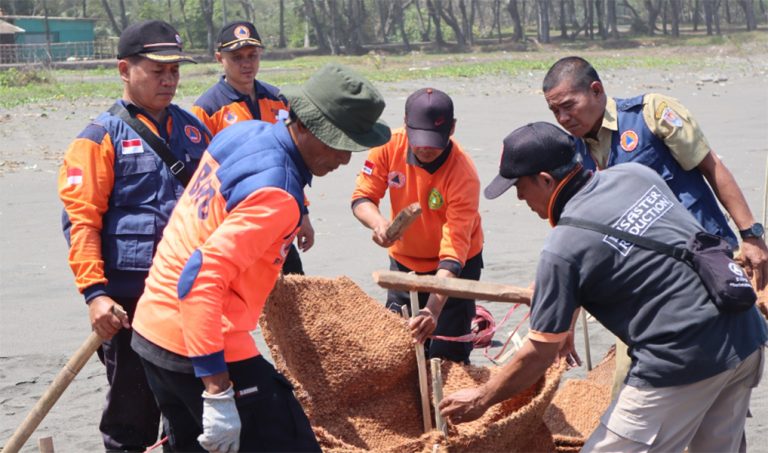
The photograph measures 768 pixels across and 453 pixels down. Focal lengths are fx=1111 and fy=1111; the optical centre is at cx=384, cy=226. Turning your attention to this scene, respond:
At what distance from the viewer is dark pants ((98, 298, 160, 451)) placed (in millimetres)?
4492

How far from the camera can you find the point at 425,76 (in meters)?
30.3

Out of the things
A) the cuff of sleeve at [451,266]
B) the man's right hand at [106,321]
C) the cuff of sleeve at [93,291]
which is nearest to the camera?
the man's right hand at [106,321]

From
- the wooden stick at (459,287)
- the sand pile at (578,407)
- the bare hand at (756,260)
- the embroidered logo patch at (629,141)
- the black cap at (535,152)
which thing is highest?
the black cap at (535,152)

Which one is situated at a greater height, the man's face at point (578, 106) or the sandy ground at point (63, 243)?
the man's face at point (578, 106)

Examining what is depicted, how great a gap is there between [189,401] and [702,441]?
1.68 m

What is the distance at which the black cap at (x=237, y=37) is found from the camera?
6309mm

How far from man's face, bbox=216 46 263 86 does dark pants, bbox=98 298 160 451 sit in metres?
2.09

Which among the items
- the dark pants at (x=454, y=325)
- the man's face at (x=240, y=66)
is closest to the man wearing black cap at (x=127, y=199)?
the dark pants at (x=454, y=325)

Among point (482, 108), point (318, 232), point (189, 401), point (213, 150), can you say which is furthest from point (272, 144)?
point (482, 108)

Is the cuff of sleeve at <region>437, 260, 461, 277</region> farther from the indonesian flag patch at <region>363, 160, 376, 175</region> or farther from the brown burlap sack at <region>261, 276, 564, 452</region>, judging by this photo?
the indonesian flag patch at <region>363, 160, 376, 175</region>

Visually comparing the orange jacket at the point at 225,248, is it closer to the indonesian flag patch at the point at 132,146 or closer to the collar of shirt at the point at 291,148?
the collar of shirt at the point at 291,148

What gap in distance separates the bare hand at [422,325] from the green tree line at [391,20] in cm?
4958

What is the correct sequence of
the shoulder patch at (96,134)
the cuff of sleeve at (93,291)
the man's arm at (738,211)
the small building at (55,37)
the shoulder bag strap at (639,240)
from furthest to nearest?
1. the small building at (55,37)
2. the man's arm at (738,211)
3. the shoulder patch at (96,134)
4. the cuff of sleeve at (93,291)
5. the shoulder bag strap at (639,240)

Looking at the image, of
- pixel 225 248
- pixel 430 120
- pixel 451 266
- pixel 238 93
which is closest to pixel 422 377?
pixel 451 266
